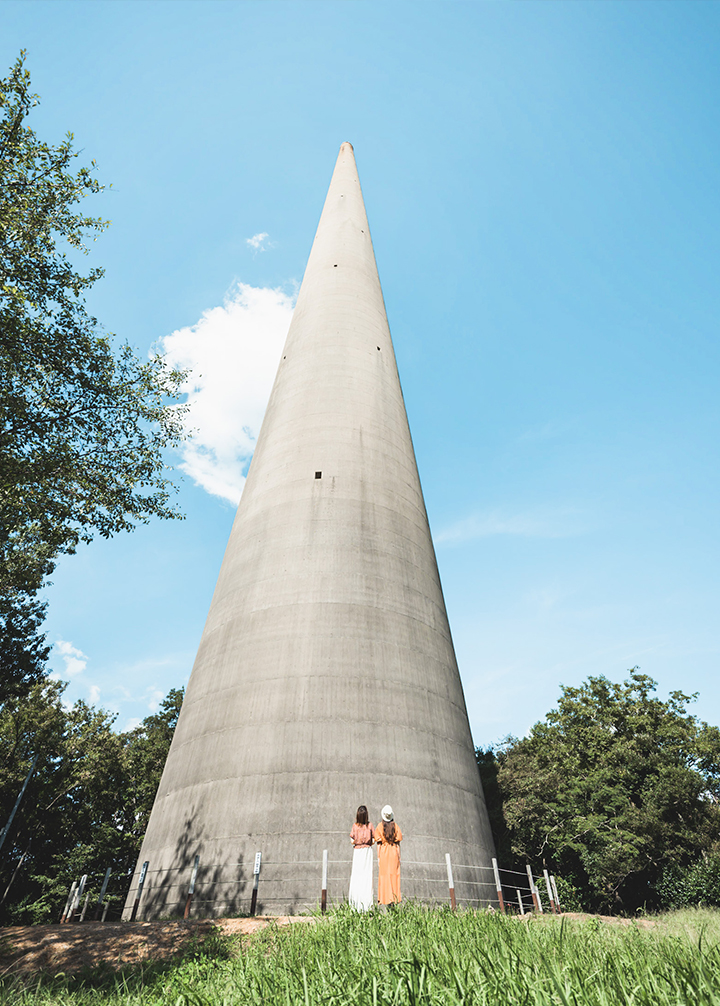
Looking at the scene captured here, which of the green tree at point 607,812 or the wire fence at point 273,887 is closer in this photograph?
the wire fence at point 273,887

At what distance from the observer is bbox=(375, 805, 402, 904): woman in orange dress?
7586 mm

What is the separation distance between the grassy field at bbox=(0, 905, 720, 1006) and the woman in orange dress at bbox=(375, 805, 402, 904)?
2.97 m

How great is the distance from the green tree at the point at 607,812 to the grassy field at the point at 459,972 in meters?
20.7

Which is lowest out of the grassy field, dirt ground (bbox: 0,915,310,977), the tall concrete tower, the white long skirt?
the grassy field

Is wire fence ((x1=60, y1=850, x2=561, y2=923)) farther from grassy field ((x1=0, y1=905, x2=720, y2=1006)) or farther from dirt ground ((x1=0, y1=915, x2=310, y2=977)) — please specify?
grassy field ((x1=0, y1=905, x2=720, y2=1006))

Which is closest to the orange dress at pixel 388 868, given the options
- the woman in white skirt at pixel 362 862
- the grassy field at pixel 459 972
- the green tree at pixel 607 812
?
the woman in white skirt at pixel 362 862

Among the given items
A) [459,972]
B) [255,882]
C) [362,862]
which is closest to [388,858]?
[362,862]

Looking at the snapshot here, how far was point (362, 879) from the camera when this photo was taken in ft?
25.9

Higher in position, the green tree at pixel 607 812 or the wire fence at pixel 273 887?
the green tree at pixel 607 812

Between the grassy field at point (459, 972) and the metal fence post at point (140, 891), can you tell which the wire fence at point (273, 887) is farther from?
the grassy field at point (459, 972)

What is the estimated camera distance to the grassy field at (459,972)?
2541 mm

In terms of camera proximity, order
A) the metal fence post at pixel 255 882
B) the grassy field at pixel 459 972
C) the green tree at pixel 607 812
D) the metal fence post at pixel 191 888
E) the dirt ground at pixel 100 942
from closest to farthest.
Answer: the grassy field at pixel 459 972
the dirt ground at pixel 100 942
the metal fence post at pixel 255 882
the metal fence post at pixel 191 888
the green tree at pixel 607 812

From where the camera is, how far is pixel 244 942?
6.57 metres

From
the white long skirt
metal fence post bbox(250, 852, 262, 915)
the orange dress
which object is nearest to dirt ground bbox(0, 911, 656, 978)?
metal fence post bbox(250, 852, 262, 915)
